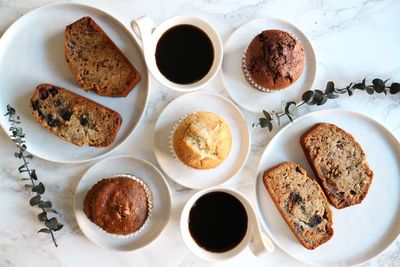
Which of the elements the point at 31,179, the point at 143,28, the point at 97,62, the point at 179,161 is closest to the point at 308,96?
the point at 179,161

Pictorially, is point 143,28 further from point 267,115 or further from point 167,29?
point 267,115

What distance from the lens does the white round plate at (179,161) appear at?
6.66 feet

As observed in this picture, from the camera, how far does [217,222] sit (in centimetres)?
201

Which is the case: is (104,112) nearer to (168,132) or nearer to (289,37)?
(168,132)

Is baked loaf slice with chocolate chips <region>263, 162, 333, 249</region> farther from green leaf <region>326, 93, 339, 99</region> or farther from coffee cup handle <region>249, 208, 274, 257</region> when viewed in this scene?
green leaf <region>326, 93, 339, 99</region>

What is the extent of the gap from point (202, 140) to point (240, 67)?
37 centimetres

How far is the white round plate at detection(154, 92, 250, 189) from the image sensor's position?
203cm

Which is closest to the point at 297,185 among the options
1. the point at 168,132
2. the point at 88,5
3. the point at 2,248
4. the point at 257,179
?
the point at 257,179

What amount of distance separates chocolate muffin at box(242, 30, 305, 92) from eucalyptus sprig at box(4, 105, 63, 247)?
943mm

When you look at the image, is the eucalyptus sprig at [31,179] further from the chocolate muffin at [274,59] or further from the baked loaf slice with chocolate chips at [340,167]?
the baked loaf slice with chocolate chips at [340,167]

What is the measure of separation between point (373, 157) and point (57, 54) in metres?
1.40

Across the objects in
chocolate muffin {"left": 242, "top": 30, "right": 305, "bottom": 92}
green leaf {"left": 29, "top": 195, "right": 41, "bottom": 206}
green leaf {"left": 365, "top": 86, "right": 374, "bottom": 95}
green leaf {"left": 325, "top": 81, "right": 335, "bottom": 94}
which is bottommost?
green leaf {"left": 29, "top": 195, "right": 41, "bottom": 206}

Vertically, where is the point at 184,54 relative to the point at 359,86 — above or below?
above

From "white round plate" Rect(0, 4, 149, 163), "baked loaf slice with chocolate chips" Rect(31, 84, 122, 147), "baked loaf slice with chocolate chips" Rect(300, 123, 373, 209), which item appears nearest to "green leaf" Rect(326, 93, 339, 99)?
"baked loaf slice with chocolate chips" Rect(300, 123, 373, 209)
